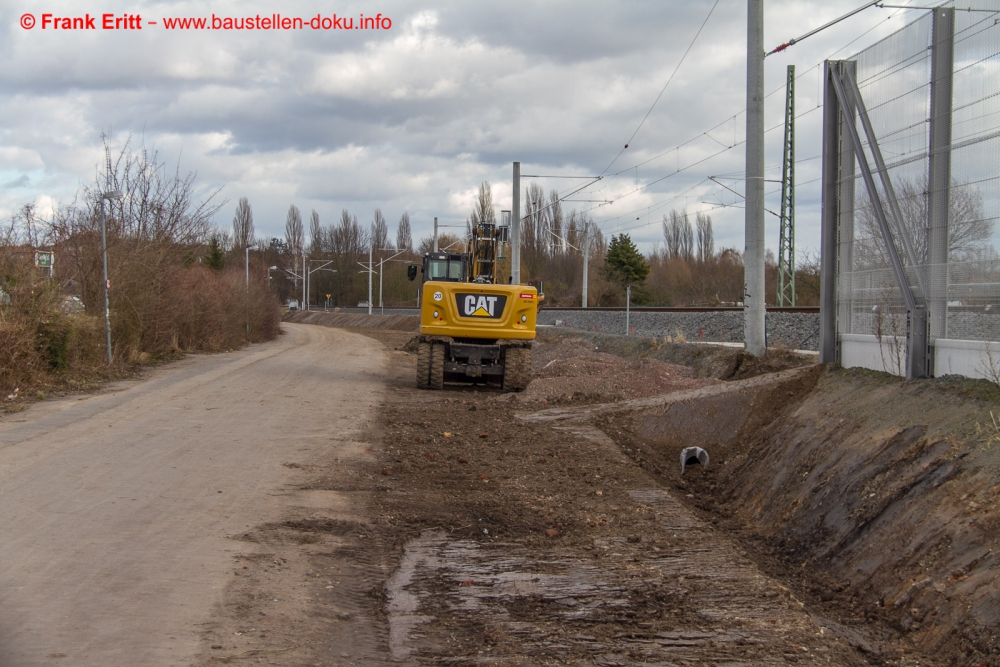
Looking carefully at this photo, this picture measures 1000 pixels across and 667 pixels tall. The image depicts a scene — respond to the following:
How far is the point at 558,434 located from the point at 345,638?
757 cm

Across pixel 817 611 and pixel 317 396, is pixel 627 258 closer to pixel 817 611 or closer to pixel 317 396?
pixel 317 396

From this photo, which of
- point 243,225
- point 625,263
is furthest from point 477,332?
point 243,225

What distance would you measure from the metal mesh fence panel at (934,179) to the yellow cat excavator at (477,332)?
813cm

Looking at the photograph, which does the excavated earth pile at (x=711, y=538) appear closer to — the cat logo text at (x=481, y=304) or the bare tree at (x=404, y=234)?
the cat logo text at (x=481, y=304)

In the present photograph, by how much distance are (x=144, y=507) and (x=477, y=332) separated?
10.9m

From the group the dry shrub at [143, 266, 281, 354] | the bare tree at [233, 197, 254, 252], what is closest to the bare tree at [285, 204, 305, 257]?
the bare tree at [233, 197, 254, 252]

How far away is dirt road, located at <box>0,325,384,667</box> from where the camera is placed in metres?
4.52

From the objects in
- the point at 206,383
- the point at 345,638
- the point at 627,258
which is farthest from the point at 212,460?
the point at 627,258

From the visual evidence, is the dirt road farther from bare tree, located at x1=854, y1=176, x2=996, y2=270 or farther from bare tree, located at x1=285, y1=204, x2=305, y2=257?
bare tree, located at x1=285, y1=204, x2=305, y2=257

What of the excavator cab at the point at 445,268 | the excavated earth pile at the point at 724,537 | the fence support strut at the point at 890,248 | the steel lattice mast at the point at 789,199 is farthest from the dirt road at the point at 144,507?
the steel lattice mast at the point at 789,199

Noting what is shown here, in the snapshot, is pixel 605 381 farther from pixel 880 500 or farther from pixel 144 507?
pixel 144 507

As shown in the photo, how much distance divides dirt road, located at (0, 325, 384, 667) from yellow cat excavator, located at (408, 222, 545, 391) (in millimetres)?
3206

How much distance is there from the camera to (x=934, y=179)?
8.49m

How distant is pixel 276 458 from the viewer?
952cm
